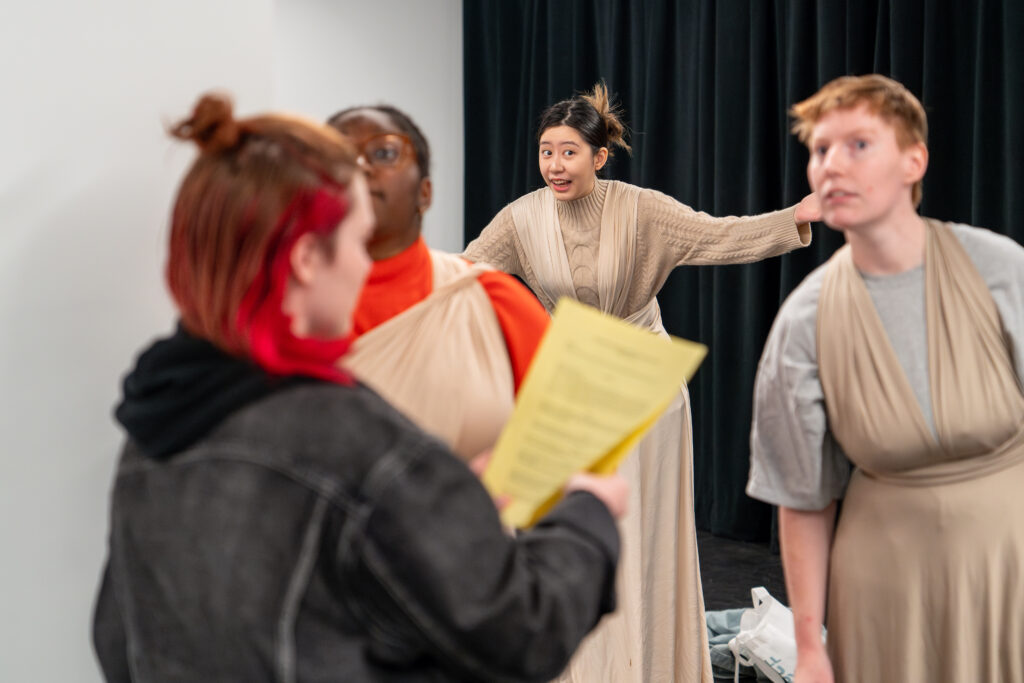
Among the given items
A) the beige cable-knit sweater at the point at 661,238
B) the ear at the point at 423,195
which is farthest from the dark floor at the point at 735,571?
the ear at the point at 423,195

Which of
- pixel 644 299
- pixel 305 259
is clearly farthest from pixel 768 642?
pixel 305 259

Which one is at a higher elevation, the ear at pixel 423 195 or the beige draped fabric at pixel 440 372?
the ear at pixel 423 195

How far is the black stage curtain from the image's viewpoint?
3703 millimetres

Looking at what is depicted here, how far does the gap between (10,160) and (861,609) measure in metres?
1.32

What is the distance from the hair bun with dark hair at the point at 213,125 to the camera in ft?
3.07

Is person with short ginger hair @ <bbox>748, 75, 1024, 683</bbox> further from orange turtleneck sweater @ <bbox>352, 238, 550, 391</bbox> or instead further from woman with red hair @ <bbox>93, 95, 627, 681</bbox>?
woman with red hair @ <bbox>93, 95, 627, 681</bbox>

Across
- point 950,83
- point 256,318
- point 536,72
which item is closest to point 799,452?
point 256,318

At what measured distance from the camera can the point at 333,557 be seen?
877 millimetres

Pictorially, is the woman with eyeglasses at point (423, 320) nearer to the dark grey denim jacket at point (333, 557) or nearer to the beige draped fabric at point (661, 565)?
the dark grey denim jacket at point (333, 557)

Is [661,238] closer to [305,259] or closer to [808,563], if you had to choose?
[808,563]

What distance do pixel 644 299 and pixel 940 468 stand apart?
1.62 meters

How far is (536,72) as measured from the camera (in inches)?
217

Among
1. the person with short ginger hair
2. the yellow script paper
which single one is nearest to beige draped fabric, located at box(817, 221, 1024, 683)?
the person with short ginger hair

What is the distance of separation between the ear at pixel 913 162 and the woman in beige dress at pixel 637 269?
1281 millimetres
